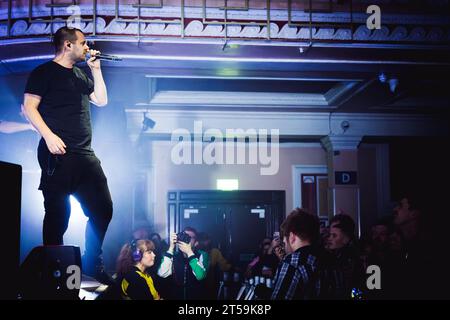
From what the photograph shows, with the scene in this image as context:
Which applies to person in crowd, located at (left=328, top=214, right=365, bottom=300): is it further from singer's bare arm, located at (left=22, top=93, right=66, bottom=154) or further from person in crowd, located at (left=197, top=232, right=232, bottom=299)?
person in crowd, located at (left=197, top=232, right=232, bottom=299)

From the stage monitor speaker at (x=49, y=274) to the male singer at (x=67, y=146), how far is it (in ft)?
1.36

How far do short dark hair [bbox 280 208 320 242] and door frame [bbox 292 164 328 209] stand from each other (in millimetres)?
5499

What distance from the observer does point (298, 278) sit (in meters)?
2.34

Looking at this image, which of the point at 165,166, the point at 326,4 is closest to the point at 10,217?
the point at 326,4

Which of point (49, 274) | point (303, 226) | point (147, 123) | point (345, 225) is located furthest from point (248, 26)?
point (147, 123)

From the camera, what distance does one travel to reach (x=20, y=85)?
166 inches

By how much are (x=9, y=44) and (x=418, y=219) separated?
11.6 ft

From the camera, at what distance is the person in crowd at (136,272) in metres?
3.25

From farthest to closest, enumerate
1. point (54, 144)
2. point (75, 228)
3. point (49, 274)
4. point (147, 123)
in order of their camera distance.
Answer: point (147, 123) < point (75, 228) < point (54, 144) < point (49, 274)

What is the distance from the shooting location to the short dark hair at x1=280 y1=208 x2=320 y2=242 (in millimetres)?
2529

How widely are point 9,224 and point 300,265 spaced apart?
4.67ft

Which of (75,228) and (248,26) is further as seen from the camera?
(75,228)

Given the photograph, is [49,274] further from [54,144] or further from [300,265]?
[300,265]
